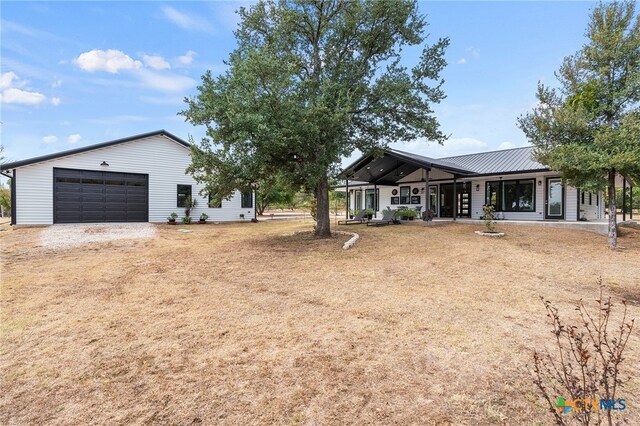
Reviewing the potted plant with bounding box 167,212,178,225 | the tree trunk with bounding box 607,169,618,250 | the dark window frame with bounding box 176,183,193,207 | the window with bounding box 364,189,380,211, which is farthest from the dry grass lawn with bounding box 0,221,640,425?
the window with bounding box 364,189,380,211

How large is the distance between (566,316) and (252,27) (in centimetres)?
1312

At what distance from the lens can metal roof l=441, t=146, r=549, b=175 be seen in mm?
16312

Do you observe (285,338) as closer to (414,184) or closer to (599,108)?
(599,108)

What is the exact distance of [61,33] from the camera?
1032 centimetres

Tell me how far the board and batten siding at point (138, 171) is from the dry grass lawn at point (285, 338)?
33.0ft

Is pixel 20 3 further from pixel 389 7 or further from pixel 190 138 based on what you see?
pixel 389 7

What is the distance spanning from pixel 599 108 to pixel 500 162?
28.9 ft

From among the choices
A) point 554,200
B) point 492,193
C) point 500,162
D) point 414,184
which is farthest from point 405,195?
point 554,200

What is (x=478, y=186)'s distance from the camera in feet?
61.0

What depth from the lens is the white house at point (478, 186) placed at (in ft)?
51.9

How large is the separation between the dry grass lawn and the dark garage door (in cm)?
1016

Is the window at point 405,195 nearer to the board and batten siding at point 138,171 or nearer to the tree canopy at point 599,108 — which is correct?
the tree canopy at point 599,108

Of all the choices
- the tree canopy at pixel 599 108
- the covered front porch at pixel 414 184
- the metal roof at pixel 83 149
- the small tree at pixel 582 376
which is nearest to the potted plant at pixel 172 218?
the metal roof at pixel 83 149

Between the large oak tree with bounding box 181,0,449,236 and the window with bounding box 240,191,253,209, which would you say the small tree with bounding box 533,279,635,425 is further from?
the window with bounding box 240,191,253,209
